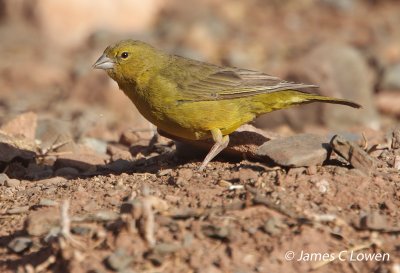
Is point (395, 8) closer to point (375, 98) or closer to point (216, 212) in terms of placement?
point (375, 98)

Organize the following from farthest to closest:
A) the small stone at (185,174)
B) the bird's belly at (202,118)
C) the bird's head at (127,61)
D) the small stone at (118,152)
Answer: the small stone at (118,152)
the bird's head at (127,61)
the bird's belly at (202,118)
the small stone at (185,174)

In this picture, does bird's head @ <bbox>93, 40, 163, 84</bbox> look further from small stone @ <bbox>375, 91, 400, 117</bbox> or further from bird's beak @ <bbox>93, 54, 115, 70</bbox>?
small stone @ <bbox>375, 91, 400, 117</bbox>

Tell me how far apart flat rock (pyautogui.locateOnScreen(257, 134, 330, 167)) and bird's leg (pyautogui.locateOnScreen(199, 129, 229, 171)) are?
646 millimetres

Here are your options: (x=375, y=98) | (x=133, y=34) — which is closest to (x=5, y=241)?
(x=375, y=98)

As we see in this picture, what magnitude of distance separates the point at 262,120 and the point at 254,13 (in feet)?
19.7

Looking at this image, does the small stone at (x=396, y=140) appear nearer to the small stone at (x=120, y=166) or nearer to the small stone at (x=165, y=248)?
the small stone at (x=120, y=166)

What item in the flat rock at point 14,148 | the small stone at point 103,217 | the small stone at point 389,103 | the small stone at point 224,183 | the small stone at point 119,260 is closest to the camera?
the small stone at point 119,260

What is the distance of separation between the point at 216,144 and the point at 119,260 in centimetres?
212

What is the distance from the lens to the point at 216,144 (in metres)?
6.18

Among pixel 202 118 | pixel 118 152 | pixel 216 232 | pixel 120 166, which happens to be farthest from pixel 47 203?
Result: pixel 118 152

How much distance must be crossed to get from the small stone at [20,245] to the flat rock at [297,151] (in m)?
1.75

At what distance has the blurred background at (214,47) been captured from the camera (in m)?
10.1

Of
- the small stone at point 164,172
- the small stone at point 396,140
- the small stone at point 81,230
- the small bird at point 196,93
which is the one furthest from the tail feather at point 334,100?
the small stone at point 81,230

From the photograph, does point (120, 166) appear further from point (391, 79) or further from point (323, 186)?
point (391, 79)
